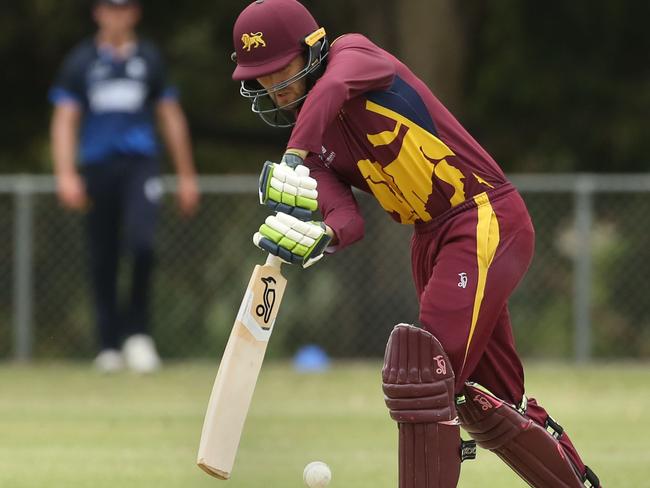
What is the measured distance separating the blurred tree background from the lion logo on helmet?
8920 mm

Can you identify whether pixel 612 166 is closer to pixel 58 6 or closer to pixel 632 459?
pixel 58 6

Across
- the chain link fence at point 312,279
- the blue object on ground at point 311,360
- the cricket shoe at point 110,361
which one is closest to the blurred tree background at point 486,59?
the chain link fence at point 312,279

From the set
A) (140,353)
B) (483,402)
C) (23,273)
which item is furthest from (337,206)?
(23,273)

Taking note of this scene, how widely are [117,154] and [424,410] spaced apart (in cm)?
588

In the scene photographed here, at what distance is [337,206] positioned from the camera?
5.05 metres

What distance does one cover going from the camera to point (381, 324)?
12.2 m

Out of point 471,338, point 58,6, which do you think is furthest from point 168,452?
point 58,6

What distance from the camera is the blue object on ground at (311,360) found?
36.6ft

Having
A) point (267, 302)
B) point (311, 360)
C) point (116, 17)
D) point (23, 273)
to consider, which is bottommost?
point (311, 360)

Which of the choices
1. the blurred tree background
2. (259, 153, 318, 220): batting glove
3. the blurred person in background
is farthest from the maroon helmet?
the blurred tree background

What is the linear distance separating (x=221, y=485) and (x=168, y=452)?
940mm

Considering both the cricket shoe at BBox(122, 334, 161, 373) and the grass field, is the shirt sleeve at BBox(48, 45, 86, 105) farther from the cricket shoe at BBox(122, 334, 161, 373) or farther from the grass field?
the grass field

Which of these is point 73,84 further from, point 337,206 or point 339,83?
point 339,83

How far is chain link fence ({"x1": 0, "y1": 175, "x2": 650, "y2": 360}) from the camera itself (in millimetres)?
12234
